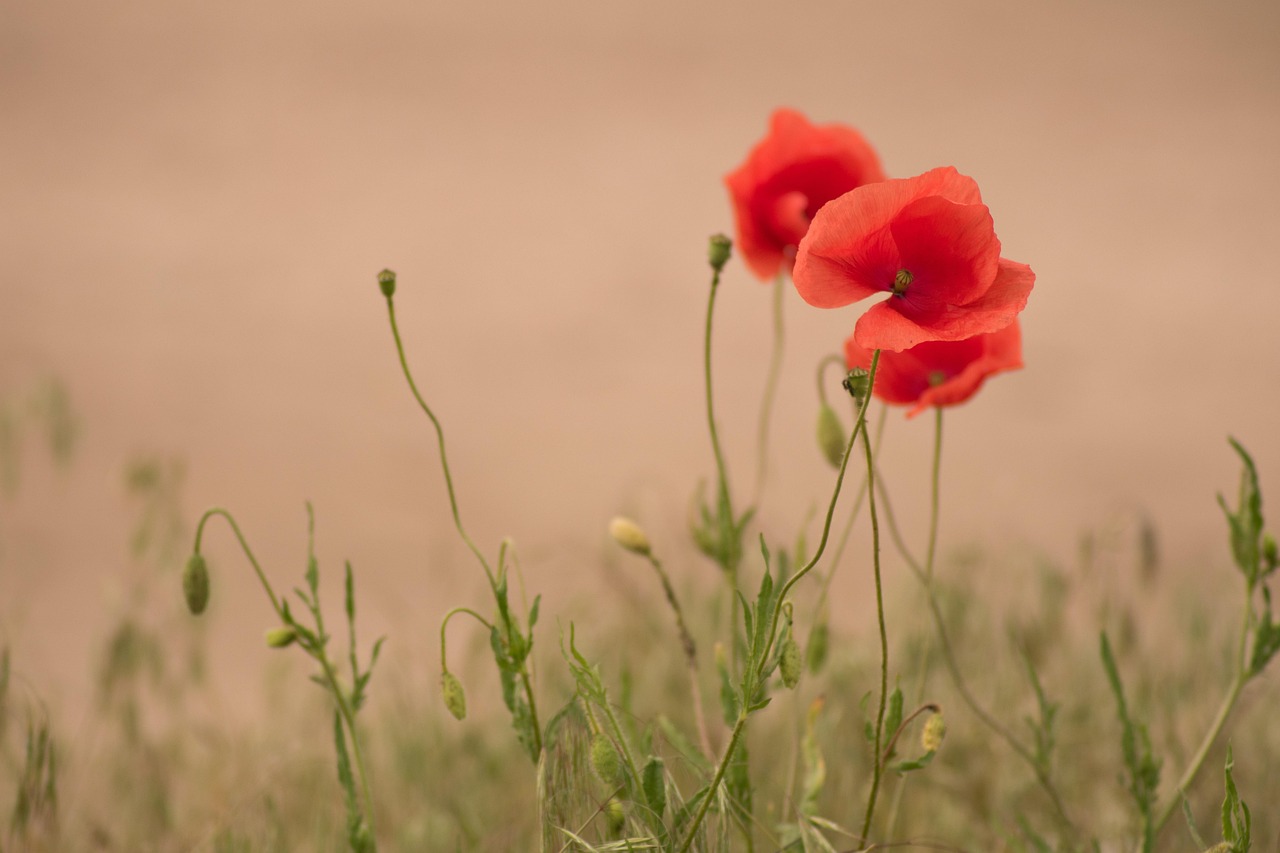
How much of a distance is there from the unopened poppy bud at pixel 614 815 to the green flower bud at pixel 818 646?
0.68 ft

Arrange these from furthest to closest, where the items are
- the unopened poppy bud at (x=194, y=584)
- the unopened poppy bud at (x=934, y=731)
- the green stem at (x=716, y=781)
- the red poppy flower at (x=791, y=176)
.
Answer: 1. the red poppy flower at (x=791, y=176)
2. the unopened poppy bud at (x=194, y=584)
3. the unopened poppy bud at (x=934, y=731)
4. the green stem at (x=716, y=781)

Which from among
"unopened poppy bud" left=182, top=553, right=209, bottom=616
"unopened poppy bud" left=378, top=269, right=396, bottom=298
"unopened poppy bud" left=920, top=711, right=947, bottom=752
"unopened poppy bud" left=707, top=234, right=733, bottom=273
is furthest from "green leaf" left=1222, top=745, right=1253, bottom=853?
"unopened poppy bud" left=182, top=553, right=209, bottom=616

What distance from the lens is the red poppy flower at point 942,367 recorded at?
66 cm

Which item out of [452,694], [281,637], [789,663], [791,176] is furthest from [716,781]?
[791,176]

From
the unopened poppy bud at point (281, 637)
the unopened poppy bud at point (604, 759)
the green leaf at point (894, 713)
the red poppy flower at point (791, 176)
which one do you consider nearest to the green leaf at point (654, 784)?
the unopened poppy bud at point (604, 759)

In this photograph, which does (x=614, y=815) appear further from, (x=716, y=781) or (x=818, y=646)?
(x=818, y=646)

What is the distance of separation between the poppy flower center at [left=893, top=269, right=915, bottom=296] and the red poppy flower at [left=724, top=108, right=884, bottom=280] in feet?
0.77

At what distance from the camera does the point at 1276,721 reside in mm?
1212

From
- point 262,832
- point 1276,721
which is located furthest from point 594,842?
point 1276,721

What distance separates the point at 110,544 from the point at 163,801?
4.49ft

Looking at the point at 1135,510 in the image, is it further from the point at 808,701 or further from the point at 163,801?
the point at 163,801

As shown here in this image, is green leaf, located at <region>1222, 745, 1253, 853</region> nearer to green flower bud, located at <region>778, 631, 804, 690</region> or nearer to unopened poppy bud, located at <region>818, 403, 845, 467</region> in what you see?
green flower bud, located at <region>778, 631, 804, 690</region>

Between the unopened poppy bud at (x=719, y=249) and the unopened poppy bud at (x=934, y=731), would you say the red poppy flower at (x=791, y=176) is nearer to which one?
the unopened poppy bud at (x=719, y=249)

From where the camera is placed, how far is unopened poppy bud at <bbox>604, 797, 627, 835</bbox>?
55 cm
